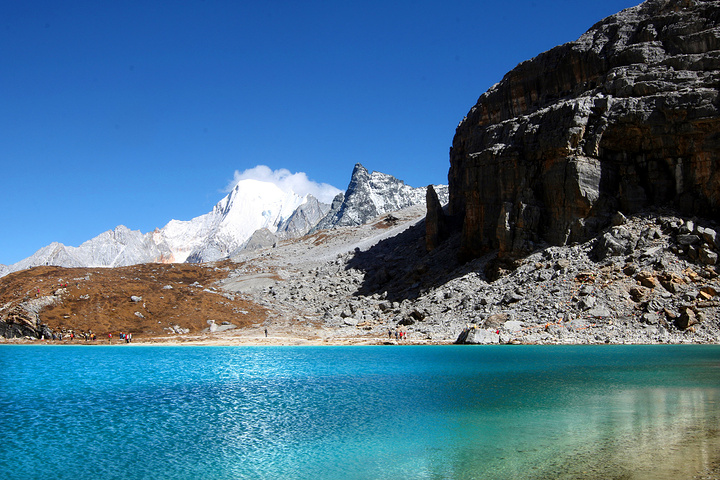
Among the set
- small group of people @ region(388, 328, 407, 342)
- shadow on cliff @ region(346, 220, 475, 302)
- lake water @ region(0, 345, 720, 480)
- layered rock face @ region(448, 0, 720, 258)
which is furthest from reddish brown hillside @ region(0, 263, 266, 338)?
layered rock face @ region(448, 0, 720, 258)

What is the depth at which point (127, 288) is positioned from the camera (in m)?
76.7

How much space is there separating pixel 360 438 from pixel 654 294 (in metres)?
42.5

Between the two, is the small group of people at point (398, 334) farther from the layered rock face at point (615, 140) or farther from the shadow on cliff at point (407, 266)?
the layered rock face at point (615, 140)

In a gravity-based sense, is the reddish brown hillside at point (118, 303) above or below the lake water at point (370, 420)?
above

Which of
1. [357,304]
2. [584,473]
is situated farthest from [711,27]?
[584,473]

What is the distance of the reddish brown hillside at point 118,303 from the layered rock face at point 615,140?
3724cm

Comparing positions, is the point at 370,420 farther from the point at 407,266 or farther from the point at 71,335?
the point at 407,266

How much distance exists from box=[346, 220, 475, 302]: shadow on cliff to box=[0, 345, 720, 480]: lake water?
37.4 meters

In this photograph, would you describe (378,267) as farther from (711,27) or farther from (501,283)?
(711,27)

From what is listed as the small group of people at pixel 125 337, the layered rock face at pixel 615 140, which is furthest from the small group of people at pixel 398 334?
the small group of people at pixel 125 337

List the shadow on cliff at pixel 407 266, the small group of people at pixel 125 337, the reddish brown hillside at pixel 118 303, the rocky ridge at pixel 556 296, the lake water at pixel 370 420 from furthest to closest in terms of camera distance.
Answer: the shadow on cliff at pixel 407 266
the reddish brown hillside at pixel 118 303
the small group of people at pixel 125 337
the rocky ridge at pixel 556 296
the lake water at pixel 370 420

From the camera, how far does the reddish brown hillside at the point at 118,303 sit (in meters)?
65.9

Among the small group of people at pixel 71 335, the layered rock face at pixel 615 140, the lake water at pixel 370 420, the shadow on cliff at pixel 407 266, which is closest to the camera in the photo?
the lake water at pixel 370 420

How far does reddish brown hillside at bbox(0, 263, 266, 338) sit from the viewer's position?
216 ft
